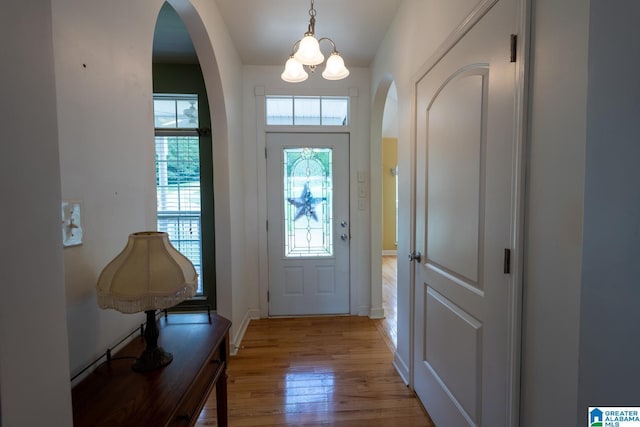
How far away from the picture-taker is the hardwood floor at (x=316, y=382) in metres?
1.69

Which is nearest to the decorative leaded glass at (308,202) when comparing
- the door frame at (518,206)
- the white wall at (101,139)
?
the white wall at (101,139)

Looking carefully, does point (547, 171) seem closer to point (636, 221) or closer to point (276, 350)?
point (636, 221)

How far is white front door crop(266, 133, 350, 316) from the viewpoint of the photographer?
9.86ft

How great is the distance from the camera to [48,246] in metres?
0.47

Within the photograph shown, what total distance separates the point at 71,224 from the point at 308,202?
2.30m

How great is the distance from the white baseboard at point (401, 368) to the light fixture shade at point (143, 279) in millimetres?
1741

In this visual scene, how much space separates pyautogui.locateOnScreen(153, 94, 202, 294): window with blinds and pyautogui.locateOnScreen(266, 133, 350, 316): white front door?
776 mm

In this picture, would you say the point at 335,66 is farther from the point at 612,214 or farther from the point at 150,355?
the point at 150,355

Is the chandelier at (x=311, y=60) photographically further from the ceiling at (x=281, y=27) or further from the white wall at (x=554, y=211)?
the white wall at (x=554, y=211)

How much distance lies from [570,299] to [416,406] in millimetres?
1396

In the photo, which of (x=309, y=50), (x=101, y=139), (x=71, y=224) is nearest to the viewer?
(x=71, y=224)

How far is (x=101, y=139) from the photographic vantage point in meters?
0.95

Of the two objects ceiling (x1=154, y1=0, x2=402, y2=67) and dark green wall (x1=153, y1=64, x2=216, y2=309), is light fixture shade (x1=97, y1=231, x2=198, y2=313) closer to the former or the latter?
ceiling (x1=154, y1=0, x2=402, y2=67)

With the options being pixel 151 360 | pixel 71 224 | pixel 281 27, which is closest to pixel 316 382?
pixel 151 360
